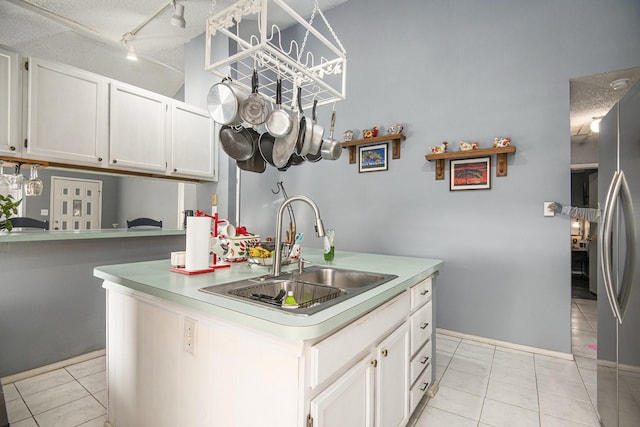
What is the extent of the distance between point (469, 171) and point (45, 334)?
3562 millimetres

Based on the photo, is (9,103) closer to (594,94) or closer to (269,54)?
(269,54)

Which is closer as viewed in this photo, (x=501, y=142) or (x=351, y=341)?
(x=351, y=341)

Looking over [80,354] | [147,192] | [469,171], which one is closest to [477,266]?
[469,171]

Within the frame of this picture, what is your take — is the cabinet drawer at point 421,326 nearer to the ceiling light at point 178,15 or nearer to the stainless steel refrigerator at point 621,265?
the stainless steel refrigerator at point 621,265

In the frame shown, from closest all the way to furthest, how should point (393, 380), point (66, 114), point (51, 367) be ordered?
point (393, 380) → point (51, 367) → point (66, 114)

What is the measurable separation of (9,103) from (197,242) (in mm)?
1852

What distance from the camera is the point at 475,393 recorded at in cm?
199

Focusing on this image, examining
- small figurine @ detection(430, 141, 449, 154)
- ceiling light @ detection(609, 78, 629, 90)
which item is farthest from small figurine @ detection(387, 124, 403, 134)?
ceiling light @ detection(609, 78, 629, 90)

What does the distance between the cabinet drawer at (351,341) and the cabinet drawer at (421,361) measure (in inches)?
13.3

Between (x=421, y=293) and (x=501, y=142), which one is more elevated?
(x=501, y=142)

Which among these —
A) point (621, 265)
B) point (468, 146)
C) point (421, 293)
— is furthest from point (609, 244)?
point (468, 146)

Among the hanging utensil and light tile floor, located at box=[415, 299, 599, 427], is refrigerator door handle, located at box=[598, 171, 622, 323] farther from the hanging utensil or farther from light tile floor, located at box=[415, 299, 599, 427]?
the hanging utensil

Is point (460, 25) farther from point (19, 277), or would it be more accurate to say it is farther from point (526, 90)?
point (19, 277)

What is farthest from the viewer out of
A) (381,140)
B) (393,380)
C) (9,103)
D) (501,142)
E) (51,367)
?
(381,140)
